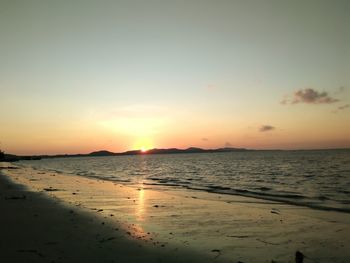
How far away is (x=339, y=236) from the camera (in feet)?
40.0

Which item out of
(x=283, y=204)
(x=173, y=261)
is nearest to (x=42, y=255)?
(x=173, y=261)

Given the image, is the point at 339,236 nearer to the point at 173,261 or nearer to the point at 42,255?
the point at 173,261

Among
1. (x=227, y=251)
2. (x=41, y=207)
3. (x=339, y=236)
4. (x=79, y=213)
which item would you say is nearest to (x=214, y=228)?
(x=227, y=251)

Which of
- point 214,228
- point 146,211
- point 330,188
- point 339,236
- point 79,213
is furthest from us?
point 330,188

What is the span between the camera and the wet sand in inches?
372

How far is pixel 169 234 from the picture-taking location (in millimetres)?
12094

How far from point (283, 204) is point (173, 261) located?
14.2 m

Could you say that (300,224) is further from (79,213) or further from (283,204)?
(79,213)

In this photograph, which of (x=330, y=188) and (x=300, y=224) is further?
(x=330, y=188)

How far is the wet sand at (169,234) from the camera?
9438mm

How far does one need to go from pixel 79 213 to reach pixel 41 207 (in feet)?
9.78

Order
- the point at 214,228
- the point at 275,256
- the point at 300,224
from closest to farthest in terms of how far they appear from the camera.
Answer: the point at 275,256 → the point at 214,228 → the point at 300,224

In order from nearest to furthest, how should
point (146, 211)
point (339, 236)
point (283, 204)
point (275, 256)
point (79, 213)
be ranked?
point (275, 256), point (339, 236), point (79, 213), point (146, 211), point (283, 204)

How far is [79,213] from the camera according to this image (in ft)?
52.7
